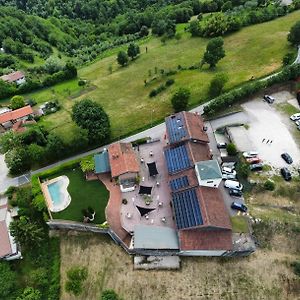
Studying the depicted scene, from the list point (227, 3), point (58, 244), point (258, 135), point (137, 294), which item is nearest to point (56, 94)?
point (58, 244)

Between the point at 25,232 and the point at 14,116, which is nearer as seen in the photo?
the point at 25,232

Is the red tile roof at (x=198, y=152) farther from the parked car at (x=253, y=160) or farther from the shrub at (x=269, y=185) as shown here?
the shrub at (x=269, y=185)

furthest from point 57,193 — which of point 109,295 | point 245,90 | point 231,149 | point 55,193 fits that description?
point 245,90

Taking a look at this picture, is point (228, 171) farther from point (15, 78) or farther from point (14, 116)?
point (15, 78)

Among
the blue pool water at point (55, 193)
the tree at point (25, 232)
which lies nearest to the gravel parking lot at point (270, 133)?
the blue pool water at point (55, 193)

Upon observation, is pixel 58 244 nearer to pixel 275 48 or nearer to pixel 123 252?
pixel 123 252

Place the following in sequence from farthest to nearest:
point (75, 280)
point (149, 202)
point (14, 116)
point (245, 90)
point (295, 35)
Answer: point (295, 35), point (14, 116), point (245, 90), point (149, 202), point (75, 280)

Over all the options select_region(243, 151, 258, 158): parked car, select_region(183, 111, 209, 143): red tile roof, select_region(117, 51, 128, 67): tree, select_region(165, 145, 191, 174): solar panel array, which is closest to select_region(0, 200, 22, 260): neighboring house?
select_region(165, 145, 191, 174): solar panel array
